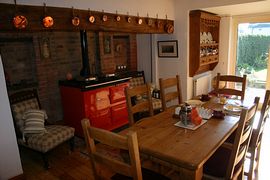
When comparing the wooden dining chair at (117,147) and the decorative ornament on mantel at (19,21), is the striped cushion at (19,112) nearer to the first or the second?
the decorative ornament on mantel at (19,21)

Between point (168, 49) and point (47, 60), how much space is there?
87.4 inches

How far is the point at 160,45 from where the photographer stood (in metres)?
4.13

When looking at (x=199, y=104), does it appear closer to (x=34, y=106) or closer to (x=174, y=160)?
(x=174, y=160)

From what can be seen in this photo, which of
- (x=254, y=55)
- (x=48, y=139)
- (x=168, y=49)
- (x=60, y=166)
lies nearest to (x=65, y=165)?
(x=60, y=166)

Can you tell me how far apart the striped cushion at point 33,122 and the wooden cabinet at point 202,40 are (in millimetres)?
2713

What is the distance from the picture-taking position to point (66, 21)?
2.30 metres

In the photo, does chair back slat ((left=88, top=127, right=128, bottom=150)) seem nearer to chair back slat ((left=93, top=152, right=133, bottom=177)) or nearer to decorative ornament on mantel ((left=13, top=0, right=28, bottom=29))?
chair back slat ((left=93, top=152, right=133, bottom=177))

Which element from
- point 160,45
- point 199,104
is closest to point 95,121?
point 199,104

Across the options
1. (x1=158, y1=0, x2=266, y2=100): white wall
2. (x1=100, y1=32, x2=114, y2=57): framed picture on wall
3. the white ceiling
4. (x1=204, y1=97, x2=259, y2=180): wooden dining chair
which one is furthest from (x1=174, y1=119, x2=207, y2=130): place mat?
(x1=100, y1=32, x2=114, y2=57): framed picture on wall

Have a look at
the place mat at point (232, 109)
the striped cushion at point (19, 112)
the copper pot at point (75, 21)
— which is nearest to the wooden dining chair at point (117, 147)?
the place mat at point (232, 109)

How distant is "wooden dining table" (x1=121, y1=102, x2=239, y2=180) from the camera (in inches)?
52.9

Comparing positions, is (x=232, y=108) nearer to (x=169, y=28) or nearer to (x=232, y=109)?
(x=232, y=109)

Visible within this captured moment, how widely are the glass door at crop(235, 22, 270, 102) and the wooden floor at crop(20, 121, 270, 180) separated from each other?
1.88 m

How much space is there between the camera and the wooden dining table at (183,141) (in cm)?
134
